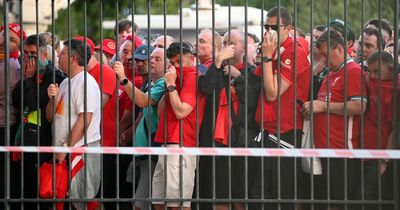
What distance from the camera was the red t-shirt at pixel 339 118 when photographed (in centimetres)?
994

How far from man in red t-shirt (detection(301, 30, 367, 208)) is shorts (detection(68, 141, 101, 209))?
172cm

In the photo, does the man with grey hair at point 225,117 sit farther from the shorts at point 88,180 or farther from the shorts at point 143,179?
the shorts at point 88,180

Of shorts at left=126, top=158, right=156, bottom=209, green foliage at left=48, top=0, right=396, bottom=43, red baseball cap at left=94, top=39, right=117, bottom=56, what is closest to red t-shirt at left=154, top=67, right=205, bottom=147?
shorts at left=126, top=158, right=156, bottom=209

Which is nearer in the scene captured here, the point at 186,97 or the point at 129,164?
the point at 186,97

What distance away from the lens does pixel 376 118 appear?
9.92 meters

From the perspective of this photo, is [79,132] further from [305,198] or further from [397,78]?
[397,78]

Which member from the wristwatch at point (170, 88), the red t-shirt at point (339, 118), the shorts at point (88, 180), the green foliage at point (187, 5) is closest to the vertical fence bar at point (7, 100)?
the shorts at point (88, 180)

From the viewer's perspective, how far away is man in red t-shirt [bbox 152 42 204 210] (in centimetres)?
1001

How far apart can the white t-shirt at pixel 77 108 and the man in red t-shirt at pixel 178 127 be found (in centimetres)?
54

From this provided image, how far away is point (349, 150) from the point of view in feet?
32.1

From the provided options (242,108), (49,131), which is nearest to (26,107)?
(49,131)

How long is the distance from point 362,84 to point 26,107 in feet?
8.99

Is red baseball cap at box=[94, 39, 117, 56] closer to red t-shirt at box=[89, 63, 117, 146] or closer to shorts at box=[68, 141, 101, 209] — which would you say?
red t-shirt at box=[89, 63, 117, 146]

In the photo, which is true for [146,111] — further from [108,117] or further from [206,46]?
[206,46]
